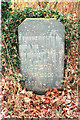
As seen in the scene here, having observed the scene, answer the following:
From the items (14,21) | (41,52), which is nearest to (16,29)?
(14,21)

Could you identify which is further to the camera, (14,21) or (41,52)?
(14,21)

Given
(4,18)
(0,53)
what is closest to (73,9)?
(4,18)

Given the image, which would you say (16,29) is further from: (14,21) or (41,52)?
(41,52)

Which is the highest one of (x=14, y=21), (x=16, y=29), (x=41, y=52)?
(x=14, y=21)

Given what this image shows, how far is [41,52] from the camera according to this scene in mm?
2717

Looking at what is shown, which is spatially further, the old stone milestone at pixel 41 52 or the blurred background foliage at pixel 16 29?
the blurred background foliage at pixel 16 29

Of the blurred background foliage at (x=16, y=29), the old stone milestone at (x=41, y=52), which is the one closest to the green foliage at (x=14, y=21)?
the blurred background foliage at (x=16, y=29)

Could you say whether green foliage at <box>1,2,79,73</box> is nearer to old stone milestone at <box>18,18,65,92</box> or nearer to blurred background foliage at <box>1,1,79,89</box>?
blurred background foliage at <box>1,1,79,89</box>

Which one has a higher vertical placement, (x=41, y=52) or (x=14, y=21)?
(x=14, y=21)

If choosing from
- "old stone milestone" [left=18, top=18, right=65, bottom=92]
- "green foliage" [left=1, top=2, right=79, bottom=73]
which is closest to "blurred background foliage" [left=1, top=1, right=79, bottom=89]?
"green foliage" [left=1, top=2, right=79, bottom=73]

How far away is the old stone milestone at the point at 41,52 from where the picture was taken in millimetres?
2623

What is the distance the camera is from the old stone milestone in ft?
8.61

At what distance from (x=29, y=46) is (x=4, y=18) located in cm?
92

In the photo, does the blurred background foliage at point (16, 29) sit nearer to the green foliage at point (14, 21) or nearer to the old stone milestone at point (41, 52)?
the green foliage at point (14, 21)
